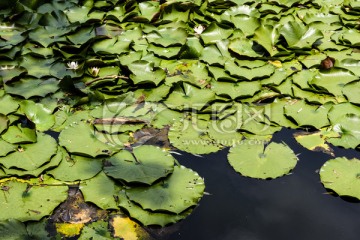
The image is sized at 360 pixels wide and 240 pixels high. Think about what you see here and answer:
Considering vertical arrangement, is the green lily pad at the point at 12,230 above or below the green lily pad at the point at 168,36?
below

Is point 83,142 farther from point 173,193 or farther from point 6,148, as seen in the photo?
point 173,193

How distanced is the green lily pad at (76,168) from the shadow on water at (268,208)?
0.56 metres

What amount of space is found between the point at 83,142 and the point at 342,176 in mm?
1690

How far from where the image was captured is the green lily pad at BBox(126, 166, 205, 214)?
7.98 ft

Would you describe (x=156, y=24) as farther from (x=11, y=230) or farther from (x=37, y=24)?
(x=11, y=230)

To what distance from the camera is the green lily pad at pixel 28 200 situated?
2.40 meters

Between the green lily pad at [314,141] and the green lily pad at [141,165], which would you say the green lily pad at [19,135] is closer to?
the green lily pad at [141,165]

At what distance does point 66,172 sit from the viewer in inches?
106

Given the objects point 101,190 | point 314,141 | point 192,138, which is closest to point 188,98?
point 192,138

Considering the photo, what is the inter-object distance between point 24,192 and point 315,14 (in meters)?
3.40

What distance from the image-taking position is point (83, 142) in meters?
2.88

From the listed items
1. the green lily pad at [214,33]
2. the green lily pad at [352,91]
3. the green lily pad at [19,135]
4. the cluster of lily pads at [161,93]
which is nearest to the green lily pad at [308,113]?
the cluster of lily pads at [161,93]

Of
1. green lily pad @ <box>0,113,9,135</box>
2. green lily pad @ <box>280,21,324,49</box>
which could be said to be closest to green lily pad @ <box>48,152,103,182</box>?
green lily pad @ <box>0,113,9,135</box>

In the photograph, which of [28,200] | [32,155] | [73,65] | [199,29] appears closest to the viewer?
[28,200]
